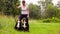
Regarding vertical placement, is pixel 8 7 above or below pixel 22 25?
above

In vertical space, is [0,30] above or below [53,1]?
below

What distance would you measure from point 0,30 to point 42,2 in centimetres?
51

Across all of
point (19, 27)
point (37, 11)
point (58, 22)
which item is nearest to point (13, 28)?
point (19, 27)

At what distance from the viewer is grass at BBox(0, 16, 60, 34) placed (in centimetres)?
173

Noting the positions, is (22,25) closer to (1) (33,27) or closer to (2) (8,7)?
(1) (33,27)

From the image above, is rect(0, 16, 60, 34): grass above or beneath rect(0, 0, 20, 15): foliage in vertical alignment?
beneath

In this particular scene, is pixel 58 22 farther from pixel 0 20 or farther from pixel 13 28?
pixel 0 20

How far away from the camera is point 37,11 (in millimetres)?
1776

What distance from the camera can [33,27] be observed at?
5.75ft

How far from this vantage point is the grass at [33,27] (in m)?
1.73

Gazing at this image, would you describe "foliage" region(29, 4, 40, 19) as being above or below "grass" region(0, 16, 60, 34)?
above

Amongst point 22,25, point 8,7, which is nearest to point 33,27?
point 22,25

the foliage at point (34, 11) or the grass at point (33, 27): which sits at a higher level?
the foliage at point (34, 11)

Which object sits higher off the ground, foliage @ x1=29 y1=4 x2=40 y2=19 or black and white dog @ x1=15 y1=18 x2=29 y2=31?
foliage @ x1=29 y1=4 x2=40 y2=19
